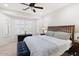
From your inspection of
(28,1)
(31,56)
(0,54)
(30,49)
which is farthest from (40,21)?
(0,54)

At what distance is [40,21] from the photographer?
6.16 feet

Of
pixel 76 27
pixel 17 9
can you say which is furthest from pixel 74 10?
pixel 17 9

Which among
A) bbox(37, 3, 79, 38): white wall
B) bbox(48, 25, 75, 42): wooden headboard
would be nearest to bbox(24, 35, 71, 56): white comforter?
bbox(48, 25, 75, 42): wooden headboard

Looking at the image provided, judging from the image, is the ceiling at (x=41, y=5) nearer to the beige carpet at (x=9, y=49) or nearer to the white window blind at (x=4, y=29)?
the white window blind at (x=4, y=29)

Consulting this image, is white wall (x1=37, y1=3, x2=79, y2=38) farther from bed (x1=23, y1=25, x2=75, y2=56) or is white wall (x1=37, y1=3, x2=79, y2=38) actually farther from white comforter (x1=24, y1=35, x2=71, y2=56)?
white comforter (x1=24, y1=35, x2=71, y2=56)

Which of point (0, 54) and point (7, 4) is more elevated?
point (7, 4)

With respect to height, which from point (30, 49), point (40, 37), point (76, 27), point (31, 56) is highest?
point (76, 27)

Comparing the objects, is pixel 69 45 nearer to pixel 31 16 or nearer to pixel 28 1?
pixel 31 16

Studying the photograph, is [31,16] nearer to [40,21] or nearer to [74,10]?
[40,21]

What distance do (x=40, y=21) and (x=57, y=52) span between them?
0.62 m

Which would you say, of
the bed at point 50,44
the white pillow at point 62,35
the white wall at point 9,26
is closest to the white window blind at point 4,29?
the white wall at point 9,26

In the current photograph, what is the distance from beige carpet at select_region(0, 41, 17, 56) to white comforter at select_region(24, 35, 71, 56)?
222 millimetres

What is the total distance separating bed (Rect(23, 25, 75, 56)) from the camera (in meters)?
1.76

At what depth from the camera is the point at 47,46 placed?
1.77 meters
